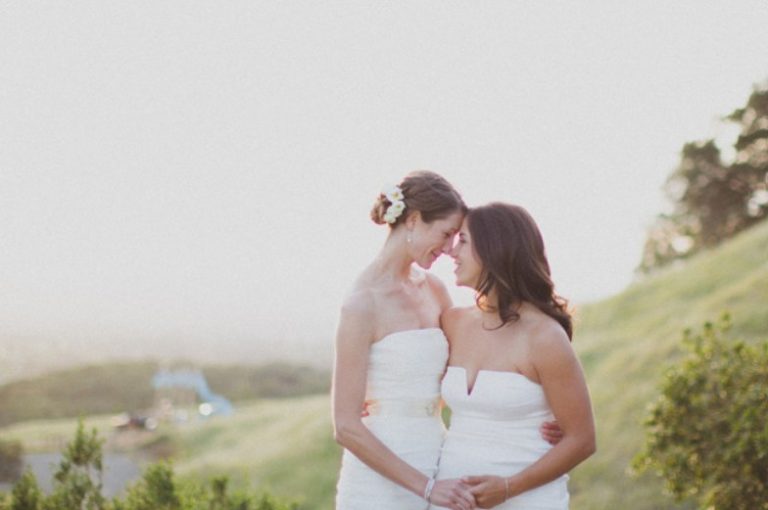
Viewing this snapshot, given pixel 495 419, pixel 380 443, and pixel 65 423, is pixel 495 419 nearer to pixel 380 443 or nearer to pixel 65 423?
pixel 380 443

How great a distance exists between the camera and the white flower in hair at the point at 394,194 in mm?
5074

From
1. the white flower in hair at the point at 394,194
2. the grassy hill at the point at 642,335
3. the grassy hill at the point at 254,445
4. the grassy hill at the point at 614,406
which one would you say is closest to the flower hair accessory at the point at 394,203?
the white flower in hair at the point at 394,194

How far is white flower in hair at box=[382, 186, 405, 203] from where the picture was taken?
16.6 feet

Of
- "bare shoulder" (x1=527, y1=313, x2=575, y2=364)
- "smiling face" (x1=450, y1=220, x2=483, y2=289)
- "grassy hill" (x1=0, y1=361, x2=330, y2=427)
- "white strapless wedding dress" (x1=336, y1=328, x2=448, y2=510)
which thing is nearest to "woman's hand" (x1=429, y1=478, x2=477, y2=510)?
"white strapless wedding dress" (x1=336, y1=328, x2=448, y2=510)

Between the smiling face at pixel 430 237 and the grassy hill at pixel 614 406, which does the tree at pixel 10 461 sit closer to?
the grassy hill at pixel 614 406

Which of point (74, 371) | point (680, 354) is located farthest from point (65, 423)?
point (680, 354)

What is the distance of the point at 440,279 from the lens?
5.61m

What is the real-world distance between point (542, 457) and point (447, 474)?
556 millimetres

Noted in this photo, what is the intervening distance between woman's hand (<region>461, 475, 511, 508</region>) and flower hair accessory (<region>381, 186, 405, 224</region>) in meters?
1.47

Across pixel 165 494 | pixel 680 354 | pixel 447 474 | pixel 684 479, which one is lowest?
pixel 680 354

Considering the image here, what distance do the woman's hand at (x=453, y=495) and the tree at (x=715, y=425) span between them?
3255 mm

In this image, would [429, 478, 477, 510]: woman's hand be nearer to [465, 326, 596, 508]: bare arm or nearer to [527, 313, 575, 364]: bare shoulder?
[465, 326, 596, 508]: bare arm

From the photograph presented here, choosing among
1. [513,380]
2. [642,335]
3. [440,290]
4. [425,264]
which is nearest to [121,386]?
[642,335]

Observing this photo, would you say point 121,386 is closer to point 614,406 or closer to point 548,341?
point 614,406
